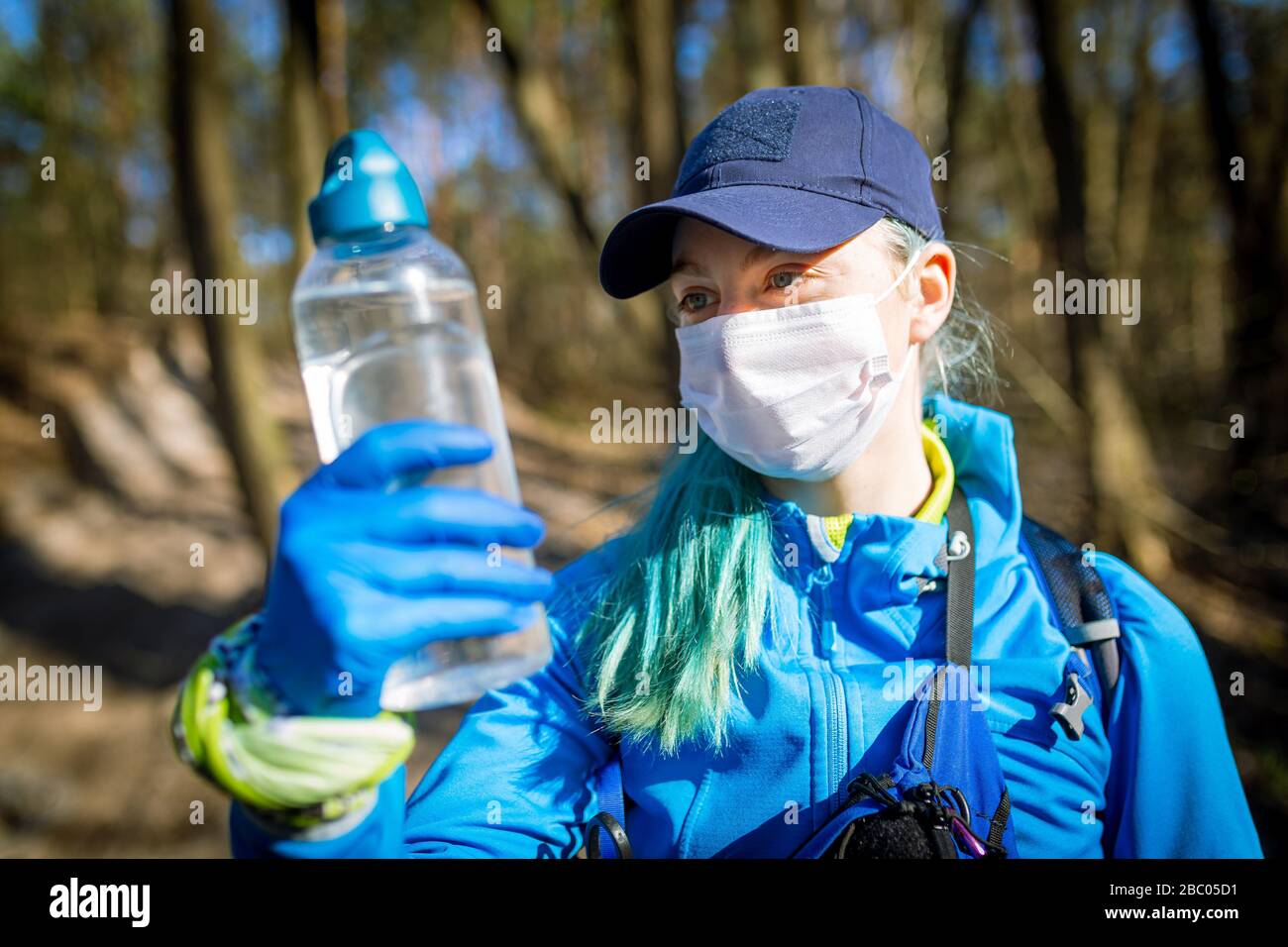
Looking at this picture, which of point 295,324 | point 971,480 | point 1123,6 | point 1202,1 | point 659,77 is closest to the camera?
point 295,324

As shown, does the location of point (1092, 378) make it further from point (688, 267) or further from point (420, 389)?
point (420, 389)

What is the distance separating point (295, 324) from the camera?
56.2 inches

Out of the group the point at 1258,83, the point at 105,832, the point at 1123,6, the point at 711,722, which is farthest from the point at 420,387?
the point at 1123,6

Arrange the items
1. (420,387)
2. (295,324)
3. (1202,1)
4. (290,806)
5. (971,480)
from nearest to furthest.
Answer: (290,806)
(295,324)
(420,387)
(971,480)
(1202,1)

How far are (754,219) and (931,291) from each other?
0.52 metres

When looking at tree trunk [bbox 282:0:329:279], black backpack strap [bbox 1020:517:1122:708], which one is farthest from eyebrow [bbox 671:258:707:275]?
tree trunk [bbox 282:0:329:279]

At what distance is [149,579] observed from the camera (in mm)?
8094

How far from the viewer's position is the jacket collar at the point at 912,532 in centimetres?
172

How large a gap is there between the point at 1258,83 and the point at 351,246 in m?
9.54

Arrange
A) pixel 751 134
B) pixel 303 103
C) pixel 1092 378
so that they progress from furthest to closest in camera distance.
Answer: pixel 1092 378 → pixel 303 103 → pixel 751 134

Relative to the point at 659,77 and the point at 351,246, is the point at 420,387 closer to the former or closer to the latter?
the point at 351,246

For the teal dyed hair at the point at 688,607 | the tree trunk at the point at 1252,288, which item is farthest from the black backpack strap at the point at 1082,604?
the tree trunk at the point at 1252,288

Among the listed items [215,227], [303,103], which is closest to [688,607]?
[215,227]

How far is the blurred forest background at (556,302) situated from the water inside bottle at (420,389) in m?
0.47
